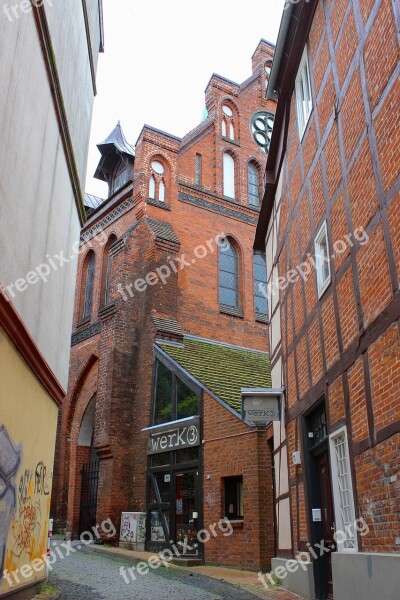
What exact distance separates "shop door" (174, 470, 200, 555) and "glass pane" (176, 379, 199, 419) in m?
1.37

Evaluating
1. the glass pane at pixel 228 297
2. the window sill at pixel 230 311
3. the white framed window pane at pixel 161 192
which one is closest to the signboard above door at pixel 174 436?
the window sill at pixel 230 311

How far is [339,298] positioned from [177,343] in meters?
10.2

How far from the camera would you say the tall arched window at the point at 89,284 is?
70.8 feet

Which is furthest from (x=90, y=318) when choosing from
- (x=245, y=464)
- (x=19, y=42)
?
(x=19, y=42)

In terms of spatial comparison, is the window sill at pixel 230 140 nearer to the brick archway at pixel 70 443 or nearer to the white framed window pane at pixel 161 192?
the white framed window pane at pixel 161 192

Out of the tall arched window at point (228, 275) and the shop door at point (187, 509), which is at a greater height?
the tall arched window at point (228, 275)

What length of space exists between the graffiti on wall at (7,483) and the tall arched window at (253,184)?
1728 centimetres

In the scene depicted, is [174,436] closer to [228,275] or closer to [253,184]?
[228,275]

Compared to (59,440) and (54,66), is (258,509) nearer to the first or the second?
(54,66)

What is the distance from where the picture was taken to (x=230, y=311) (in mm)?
19766

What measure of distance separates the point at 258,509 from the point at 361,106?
784 centimetres

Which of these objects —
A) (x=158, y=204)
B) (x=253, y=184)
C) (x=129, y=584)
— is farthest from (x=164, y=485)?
(x=253, y=184)

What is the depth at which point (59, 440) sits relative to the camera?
19766 mm

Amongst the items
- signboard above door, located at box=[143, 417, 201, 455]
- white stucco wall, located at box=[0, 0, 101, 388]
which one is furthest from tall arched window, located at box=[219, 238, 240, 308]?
white stucco wall, located at box=[0, 0, 101, 388]
